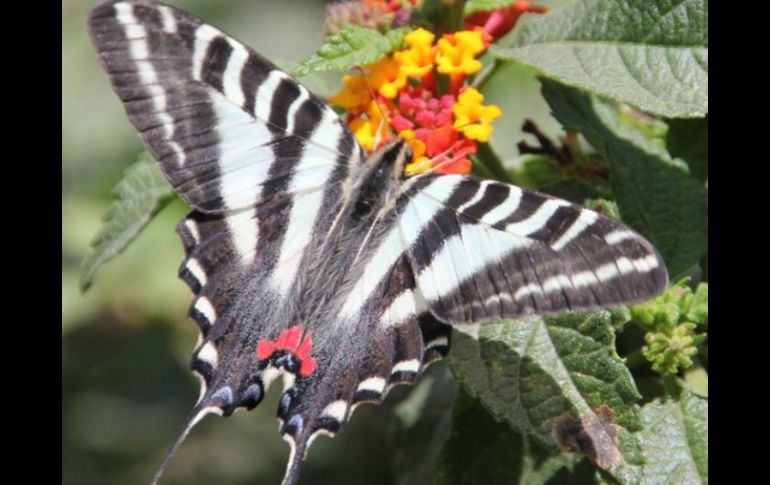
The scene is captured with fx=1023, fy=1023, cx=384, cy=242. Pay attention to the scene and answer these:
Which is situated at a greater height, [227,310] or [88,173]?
[227,310]

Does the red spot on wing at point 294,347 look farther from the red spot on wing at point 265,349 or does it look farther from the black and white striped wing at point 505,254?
the black and white striped wing at point 505,254

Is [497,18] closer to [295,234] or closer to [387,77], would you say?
[387,77]

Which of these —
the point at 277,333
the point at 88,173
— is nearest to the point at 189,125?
the point at 277,333

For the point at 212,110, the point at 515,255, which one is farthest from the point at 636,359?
the point at 212,110

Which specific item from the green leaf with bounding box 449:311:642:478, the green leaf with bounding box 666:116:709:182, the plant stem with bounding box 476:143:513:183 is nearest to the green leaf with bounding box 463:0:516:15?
the plant stem with bounding box 476:143:513:183

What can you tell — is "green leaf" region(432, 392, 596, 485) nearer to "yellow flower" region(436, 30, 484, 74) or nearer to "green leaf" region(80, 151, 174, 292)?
"yellow flower" region(436, 30, 484, 74)

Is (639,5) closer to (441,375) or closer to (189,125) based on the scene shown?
(189,125)
